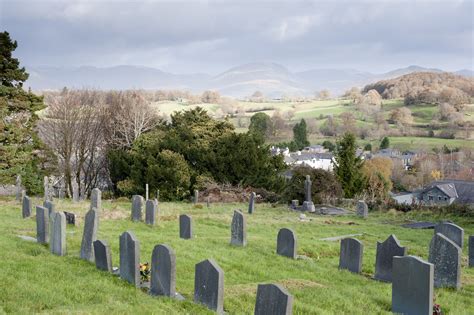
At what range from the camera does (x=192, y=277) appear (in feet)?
37.5

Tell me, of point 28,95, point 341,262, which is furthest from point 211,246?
point 28,95

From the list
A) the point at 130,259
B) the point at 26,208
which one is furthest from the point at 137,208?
the point at 130,259

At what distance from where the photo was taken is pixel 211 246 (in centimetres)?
1525

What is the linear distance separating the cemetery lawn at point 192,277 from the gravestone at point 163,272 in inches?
11.7

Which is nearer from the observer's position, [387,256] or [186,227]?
[387,256]

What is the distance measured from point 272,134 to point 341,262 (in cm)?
10233

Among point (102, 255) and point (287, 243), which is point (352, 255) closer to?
point (287, 243)

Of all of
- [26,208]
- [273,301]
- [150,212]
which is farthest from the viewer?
[26,208]

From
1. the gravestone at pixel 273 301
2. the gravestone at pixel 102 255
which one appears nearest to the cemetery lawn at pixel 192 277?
the gravestone at pixel 102 255

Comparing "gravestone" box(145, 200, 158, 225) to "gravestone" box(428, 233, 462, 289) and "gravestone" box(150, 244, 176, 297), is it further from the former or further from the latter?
"gravestone" box(428, 233, 462, 289)

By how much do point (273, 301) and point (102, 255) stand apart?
499cm

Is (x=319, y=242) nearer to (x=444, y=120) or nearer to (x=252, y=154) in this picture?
(x=252, y=154)

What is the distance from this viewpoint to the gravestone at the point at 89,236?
1256cm

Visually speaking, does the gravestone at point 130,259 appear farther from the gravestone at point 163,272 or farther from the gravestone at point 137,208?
the gravestone at point 137,208
